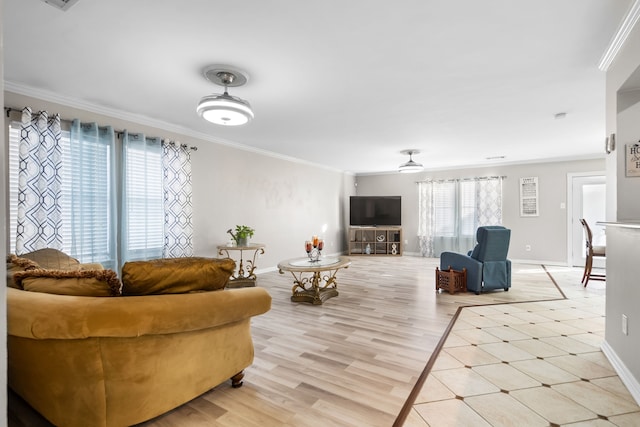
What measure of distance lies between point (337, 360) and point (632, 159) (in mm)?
2627

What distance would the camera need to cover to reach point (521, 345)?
2717mm

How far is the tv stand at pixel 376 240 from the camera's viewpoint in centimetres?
834

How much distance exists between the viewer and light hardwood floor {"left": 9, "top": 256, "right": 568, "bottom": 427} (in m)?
1.77

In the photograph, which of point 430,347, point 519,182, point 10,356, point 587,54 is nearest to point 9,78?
point 10,356

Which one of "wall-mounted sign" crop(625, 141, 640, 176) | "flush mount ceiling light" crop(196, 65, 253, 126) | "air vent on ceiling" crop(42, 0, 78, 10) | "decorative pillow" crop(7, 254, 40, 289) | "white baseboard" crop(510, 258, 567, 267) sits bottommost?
"white baseboard" crop(510, 258, 567, 267)

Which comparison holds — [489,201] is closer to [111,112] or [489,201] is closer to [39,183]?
[111,112]

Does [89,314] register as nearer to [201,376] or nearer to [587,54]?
[201,376]

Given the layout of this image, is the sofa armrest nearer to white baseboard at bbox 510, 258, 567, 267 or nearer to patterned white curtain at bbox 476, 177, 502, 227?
patterned white curtain at bbox 476, 177, 502, 227

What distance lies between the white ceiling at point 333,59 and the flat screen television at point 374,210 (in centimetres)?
398

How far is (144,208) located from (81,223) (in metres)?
0.74

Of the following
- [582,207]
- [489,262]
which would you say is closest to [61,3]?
[489,262]

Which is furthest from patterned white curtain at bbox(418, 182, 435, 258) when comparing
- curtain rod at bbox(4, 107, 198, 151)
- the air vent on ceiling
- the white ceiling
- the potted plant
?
the air vent on ceiling

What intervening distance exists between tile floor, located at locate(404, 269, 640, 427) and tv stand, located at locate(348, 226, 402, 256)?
487cm

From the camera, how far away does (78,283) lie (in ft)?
5.24
